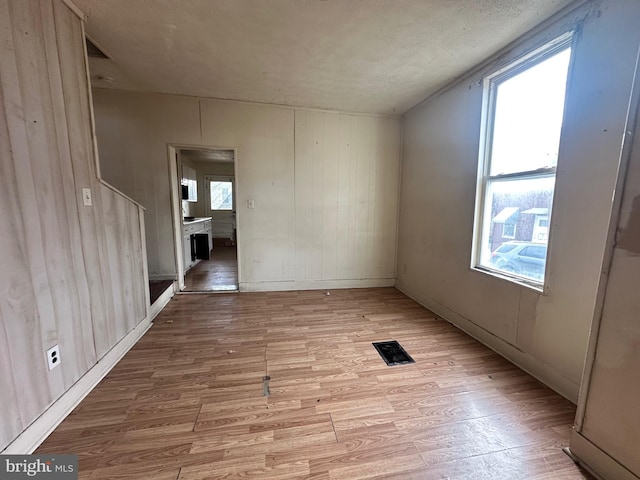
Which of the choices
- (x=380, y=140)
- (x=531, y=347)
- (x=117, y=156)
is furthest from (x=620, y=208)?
(x=117, y=156)

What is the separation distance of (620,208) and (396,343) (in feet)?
5.86

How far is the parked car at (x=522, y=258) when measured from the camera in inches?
76.1

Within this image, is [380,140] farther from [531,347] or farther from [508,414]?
[508,414]

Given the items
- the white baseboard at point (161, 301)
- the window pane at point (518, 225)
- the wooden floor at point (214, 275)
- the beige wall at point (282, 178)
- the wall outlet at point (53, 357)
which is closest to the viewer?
the wall outlet at point (53, 357)

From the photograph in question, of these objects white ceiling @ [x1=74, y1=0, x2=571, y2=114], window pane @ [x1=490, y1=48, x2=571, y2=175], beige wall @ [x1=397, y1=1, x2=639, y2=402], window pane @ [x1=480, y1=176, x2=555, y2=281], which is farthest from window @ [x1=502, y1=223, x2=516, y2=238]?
white ceiling @ [x1=74, y1=0, x2=571, y2=114]

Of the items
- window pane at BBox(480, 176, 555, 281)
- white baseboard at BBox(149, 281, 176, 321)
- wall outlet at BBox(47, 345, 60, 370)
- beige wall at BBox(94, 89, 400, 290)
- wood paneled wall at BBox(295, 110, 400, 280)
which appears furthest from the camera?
wood paneled wall at BBox(295, 110, 400, 280)

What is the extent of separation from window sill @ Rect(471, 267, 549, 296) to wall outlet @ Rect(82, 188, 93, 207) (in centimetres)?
328

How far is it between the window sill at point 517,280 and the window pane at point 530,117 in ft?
2.91

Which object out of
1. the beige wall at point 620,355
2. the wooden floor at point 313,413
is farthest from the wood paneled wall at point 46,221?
the beige wall at point 620,355

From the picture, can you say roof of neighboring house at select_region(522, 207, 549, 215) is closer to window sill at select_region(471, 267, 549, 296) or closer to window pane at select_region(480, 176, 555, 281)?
window pane at select_region(480, 176, 555, 281)

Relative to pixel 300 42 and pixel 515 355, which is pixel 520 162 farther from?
pixel 300 42

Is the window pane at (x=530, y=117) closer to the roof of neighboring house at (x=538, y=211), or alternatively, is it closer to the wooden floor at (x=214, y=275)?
the roof of neighboring house at (x=538, y=211)

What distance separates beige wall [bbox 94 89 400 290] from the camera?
10.8ft

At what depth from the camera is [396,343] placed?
2383 mm
